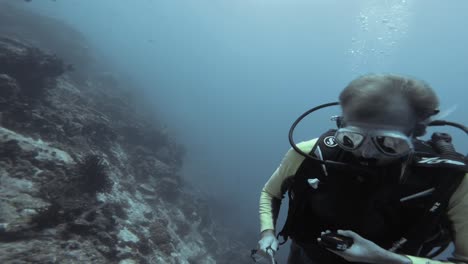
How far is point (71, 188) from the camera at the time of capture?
21.9 feet

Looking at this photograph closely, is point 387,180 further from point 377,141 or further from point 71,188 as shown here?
point 71,188

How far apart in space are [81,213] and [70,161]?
220 centimetres

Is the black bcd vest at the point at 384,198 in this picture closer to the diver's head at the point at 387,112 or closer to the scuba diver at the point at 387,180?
the scuba diver at the point at 387,180

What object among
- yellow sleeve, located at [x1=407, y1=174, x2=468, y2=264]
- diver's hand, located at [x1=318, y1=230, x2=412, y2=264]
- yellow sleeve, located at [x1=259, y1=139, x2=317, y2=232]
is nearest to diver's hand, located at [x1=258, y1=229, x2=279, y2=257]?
yellow sleeve, located at [x1=259, y1=139, x2=317, y2=232]

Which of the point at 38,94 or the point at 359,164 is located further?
the point at 38,94

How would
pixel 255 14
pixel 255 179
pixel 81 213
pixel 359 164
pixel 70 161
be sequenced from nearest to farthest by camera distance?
pixel 359 164 < pixel 81 213 < pixel 70 161 < pixel 255 179 < pixel 255 14

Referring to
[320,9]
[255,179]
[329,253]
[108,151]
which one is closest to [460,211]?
[329,253]

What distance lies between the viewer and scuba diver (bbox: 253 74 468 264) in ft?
5.48

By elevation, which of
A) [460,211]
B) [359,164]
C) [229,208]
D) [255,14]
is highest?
[255,14]

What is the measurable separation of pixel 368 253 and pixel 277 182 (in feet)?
3.45

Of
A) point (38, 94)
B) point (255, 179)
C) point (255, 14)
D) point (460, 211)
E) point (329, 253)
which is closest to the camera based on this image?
point (460, 211)

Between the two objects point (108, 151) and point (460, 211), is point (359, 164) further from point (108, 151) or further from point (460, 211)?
point (108, 151)

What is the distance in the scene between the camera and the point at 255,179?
5081 cm

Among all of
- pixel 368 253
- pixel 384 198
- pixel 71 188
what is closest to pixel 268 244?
pixel 368 253
